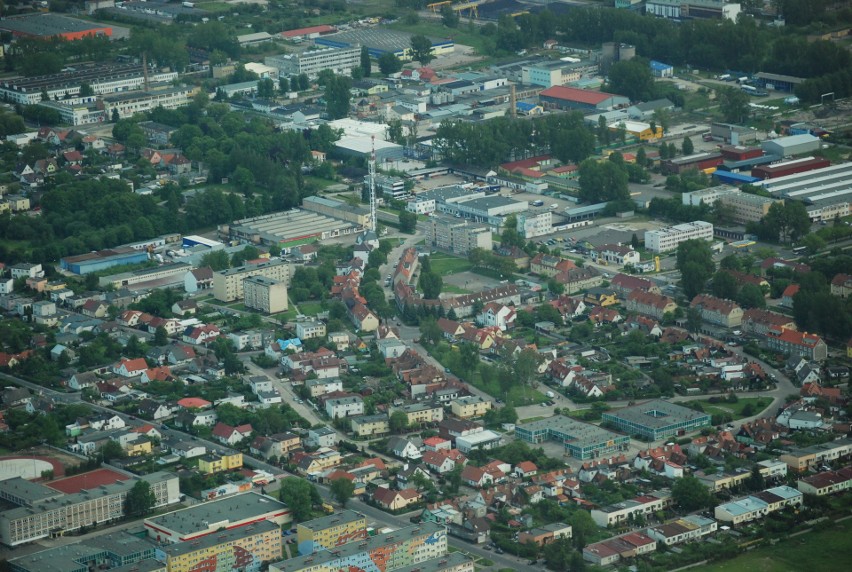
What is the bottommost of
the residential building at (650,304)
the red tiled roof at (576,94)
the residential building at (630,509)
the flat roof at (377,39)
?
the residential building at (630,509)

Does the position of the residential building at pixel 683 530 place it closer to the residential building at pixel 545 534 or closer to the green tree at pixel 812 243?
the residential building at pixel 545 534

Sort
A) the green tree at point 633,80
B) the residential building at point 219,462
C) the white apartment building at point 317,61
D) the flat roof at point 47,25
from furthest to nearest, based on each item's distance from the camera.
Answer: the flat roof at point 47,25 < the white apartment building at point 317,61 < the green tree at point 633,80 < the residential building at point 219,462

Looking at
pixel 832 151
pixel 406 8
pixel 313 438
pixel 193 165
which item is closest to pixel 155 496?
pixel 313 438

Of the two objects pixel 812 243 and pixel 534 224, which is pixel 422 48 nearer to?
pixel 534 224

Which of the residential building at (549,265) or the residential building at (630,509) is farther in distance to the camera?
the residential building at (549,265)

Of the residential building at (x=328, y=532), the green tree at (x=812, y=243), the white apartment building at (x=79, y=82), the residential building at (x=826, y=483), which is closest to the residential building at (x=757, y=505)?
the residential building at (x=826, y=483)

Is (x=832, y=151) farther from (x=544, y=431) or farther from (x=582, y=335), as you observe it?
(x=544, y=431)
